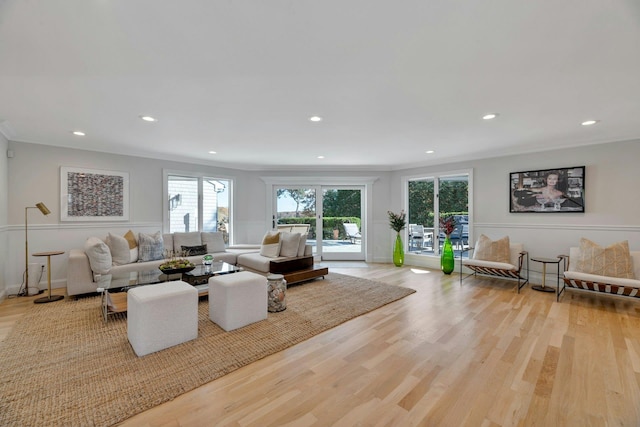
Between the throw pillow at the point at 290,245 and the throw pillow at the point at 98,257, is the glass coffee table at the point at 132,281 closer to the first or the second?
the throw pillow at the point at 98,257

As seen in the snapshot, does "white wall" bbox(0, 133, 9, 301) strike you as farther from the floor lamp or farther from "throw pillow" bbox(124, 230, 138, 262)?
"throw pillow" bbox(124, 230, 138, 262)

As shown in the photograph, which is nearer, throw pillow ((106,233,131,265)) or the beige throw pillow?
the beige throw pillow

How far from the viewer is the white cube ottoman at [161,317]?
230cm

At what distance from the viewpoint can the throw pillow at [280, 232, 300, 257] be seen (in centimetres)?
488

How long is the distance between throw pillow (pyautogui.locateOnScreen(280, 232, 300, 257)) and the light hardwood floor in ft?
6.50

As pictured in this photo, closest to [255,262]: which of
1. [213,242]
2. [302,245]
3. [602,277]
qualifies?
[302,245]

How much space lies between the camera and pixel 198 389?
6.27ft

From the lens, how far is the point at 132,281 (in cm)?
327

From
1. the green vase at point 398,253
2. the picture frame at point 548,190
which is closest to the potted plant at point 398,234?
the green vase at point 398,253

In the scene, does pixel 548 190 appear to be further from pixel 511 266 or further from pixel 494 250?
pixel 511 266

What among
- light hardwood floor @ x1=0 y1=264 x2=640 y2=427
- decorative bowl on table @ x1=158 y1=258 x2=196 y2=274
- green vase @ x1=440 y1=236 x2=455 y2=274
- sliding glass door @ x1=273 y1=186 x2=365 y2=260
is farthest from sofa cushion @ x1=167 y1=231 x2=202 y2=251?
green vase @ x1=440 y1=236 x2=455 y2=274

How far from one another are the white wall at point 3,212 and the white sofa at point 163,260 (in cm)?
75

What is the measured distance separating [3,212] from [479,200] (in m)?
7.66

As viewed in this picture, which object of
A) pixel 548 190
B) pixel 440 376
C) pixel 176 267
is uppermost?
pixel 548 190
